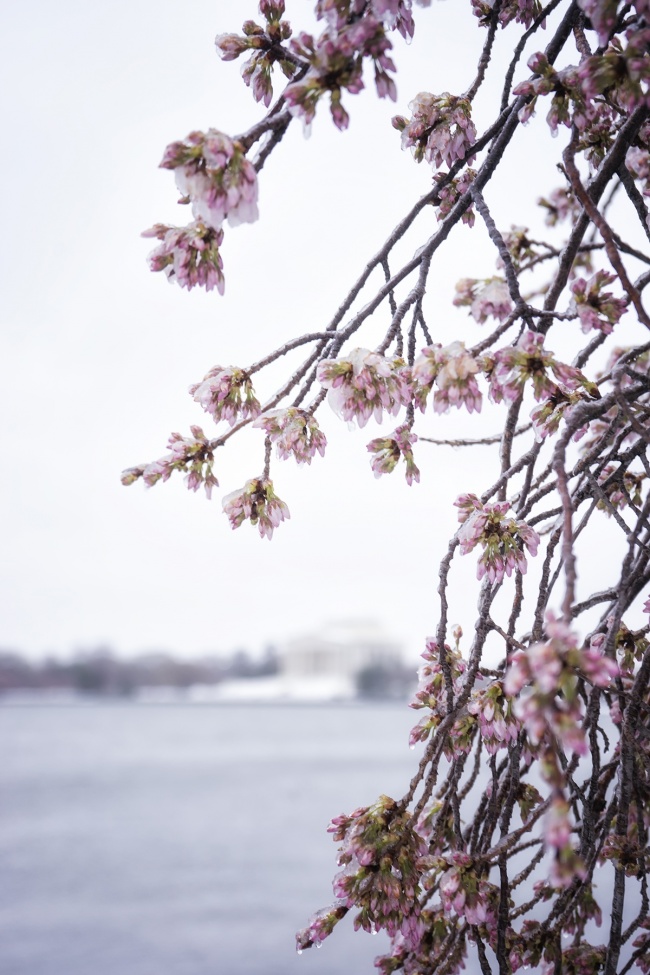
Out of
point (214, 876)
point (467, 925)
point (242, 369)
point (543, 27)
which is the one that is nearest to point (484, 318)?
point (543, 27)

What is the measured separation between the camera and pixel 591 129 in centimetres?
115

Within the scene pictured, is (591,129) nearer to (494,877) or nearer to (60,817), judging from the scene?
(494,877)

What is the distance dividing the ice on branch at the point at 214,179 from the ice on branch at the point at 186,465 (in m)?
0.32

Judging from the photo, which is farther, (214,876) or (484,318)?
(214,876)

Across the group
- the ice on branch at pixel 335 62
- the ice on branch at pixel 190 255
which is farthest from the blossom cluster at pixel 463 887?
the ice on branch at pixel 335 62

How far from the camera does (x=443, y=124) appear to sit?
109 centimetres

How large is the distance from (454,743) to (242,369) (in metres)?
0.54

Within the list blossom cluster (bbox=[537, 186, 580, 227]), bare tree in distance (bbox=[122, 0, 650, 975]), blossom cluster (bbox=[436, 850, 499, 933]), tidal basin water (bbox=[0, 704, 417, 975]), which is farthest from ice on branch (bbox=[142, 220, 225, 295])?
tidal basin water (bbox=[0, 704, 417, 975])

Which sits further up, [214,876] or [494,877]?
[494,877]

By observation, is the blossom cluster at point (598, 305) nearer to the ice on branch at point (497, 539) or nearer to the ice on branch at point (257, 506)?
the ice on branch at point (497, 539)

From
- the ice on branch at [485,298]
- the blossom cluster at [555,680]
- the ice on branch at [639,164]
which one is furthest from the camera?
the ice on branch at [639,164]

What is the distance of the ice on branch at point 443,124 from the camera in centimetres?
108

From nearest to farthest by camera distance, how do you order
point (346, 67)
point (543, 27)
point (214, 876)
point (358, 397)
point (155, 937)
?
point (346, 67), point (358, 397), point (543, 27), point (155, 937), point (214, 876)

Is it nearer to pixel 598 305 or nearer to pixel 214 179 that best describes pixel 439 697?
pixel 598 305
